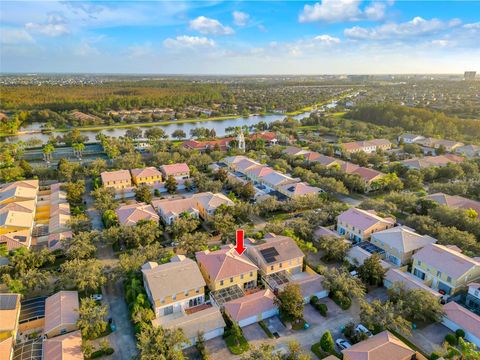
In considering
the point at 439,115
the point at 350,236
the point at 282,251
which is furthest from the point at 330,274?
the point at 439,115

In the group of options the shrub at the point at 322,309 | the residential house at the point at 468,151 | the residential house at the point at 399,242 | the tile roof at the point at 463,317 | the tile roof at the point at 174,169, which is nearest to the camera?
the tile roof at the point at 463,317

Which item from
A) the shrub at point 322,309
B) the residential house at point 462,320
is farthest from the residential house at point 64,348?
the residential house at point 462,320

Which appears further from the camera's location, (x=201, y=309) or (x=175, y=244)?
(x=175, y=244)

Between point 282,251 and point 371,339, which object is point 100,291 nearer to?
point 282,251

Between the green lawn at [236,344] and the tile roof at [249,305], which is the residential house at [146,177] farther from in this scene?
the green lawn at [236,344]

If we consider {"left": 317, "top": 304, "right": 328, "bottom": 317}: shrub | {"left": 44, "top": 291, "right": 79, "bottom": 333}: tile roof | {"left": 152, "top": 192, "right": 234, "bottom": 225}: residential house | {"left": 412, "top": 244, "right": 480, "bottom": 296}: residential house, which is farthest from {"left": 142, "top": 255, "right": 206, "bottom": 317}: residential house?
{"left": 412, "top": 244, "right": 480, "bottom": 296}: residential house

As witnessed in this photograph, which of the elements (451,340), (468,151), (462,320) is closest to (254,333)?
(451,340)

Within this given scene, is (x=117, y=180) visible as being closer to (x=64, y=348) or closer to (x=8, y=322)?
(x=8, y=322)
